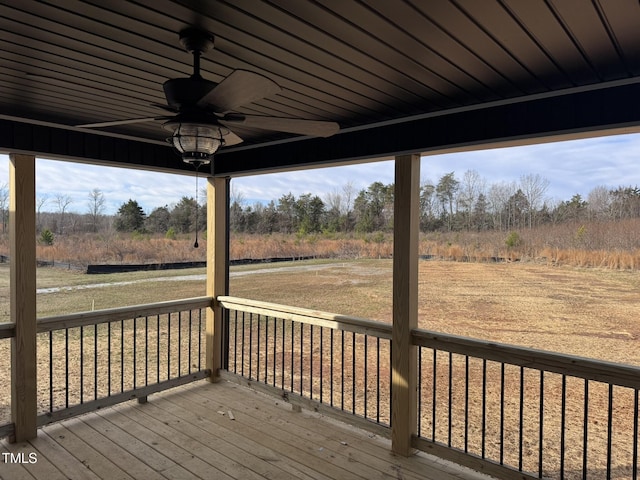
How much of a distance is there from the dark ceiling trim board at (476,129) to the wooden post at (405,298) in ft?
0.64

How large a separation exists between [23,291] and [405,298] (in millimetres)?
2837

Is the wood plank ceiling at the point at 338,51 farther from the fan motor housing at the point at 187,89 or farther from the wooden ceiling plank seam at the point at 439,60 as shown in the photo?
the fan motor housing at the point at 187,89

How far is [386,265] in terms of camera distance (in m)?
5.45

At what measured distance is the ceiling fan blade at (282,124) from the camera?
1805 millimetres

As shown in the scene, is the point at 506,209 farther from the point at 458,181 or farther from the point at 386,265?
the point at 386,265

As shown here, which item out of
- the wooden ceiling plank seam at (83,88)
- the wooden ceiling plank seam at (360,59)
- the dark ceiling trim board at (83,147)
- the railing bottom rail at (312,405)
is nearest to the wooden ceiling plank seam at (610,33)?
the wooden ceiling plank seam at (360,59)

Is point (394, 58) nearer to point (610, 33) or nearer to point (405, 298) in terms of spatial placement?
point (610, 33)

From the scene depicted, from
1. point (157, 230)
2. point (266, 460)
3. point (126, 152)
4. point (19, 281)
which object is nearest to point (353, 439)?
point (266, 460)

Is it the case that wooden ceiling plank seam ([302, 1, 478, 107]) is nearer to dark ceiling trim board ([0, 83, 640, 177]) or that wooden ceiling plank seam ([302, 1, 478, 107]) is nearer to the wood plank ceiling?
the wood plank ceiling

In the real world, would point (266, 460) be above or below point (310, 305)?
below

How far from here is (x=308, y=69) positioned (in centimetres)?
211

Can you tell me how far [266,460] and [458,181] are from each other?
3.78 m

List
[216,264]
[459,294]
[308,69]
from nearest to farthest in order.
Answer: [308,69] < [216,264] < [459,294]

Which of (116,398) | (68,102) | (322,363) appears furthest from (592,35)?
(116,398)
